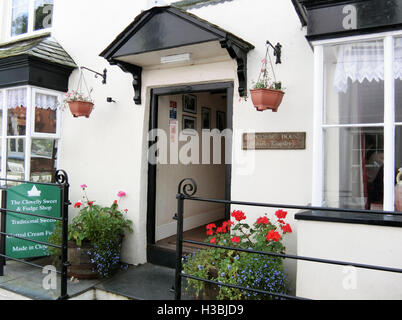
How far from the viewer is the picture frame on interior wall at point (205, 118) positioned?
6.34 m

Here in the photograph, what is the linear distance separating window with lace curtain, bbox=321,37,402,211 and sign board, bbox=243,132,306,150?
42 centimetres

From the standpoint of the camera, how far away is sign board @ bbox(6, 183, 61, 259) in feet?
15.1

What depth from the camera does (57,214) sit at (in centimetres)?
504

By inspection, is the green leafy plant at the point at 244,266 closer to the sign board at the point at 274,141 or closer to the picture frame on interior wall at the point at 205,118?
the sign board at the point at 274,141

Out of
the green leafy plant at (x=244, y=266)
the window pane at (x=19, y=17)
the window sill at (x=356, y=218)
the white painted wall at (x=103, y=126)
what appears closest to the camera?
the window sill at (x=356, y=218)

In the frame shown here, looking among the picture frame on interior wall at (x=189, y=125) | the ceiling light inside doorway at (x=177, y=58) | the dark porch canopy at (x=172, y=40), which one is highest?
the dark porch canopy at (x=172, y=40)

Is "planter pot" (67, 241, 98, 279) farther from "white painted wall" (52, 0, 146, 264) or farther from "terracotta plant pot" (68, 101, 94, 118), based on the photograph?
"terracotta plant pot" (68, 101, 94, 118)

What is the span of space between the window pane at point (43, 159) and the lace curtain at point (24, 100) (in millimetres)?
539

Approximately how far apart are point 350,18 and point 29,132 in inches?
174

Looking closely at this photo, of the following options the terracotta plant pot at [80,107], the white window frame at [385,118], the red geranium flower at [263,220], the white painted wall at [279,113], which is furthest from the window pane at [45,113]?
the white window frame at [385,118]

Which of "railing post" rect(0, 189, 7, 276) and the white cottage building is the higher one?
the white cottage building

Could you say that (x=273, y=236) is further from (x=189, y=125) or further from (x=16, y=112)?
(x=16, y=112)

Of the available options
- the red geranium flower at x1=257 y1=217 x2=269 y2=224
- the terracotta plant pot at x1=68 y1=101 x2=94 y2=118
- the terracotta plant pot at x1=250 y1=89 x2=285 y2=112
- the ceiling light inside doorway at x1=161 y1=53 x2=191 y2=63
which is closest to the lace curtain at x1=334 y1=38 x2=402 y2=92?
the terracotta plant pot at x1=250 y1=89 x2=285 y2=112

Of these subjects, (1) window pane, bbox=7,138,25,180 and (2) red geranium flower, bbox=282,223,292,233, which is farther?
(1) window pane, bbox=7,138,25,180
